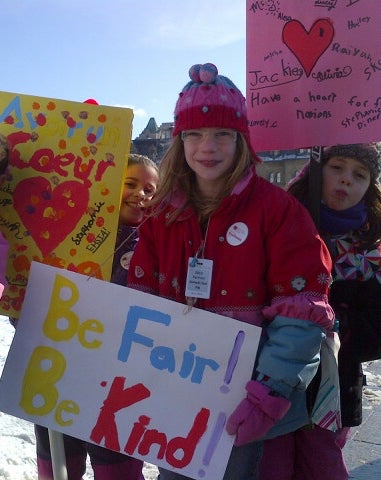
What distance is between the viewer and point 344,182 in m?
2.11

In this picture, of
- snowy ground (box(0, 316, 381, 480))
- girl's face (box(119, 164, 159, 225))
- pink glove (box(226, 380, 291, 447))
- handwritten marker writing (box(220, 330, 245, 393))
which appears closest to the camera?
pink glove (box(226, 380, 291, 447))

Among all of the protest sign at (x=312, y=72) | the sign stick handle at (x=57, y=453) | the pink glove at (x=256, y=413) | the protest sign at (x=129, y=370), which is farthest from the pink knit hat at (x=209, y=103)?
the sign stick handle at (x=57, y=453)

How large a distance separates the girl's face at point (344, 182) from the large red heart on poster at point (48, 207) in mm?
943

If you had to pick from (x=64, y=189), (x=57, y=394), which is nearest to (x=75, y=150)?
(x=64, y=189)

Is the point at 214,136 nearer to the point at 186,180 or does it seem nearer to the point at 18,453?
the point at 186,180

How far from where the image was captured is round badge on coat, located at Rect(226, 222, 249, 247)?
1782 mm

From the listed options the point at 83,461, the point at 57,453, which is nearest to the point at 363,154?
the point at 57,453

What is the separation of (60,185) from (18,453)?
165 cm

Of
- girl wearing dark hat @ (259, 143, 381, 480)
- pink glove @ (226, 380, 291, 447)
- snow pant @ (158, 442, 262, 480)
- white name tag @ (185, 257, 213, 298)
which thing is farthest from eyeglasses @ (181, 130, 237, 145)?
snow pant @ (158, 442, 262, 480)

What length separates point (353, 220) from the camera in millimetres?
2105

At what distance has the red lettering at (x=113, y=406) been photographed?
6.09ft

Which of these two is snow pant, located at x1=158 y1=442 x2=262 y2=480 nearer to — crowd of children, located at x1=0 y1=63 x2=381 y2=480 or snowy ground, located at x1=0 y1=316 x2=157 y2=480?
crowd of children, located at x1=0 y1=63 x2=381 y2=480

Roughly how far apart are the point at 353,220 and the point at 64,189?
1128 millimetres

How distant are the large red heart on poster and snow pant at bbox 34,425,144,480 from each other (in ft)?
2.88
